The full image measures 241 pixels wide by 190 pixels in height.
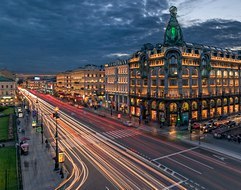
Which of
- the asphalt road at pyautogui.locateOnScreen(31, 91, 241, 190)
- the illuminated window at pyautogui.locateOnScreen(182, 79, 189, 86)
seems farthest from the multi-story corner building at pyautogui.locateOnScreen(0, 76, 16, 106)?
the illuminated window at pyautogui.locateOnScreen(182, 79, 189, 86)

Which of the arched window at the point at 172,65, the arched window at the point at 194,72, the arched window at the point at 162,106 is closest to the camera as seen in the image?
the arched window at the point at 172,65

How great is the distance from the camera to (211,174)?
27531 mm

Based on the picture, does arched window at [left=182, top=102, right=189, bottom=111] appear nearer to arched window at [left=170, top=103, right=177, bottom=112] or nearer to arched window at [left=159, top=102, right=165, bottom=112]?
arched window at [left=170, top=103, right=177, bottom=112]

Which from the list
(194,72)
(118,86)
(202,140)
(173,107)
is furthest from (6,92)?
(202,140)

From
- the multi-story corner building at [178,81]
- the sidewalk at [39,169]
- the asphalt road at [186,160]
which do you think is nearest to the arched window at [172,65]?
the multi-story corner building at [178,81]

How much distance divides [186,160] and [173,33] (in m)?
40.3

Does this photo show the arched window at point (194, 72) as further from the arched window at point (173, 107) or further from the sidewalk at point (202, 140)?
the sidewalk at point (202, 140)

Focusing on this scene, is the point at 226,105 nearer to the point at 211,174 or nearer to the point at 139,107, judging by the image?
the point at 139,107

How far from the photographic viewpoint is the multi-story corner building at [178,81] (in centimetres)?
5822

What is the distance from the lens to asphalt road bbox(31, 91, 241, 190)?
1011 inches

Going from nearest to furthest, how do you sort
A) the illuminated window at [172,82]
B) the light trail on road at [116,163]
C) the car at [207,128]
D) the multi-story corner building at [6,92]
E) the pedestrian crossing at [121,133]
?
the light trail on road at [116,163]
the pedestrian crossing at [121,133]
the car at [207,128]
the illuminated window at [172,82]
the multi-story corner building at [6,92]

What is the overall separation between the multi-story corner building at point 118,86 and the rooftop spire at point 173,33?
21.6 m

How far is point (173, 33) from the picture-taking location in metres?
60.6

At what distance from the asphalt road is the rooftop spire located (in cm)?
2847
